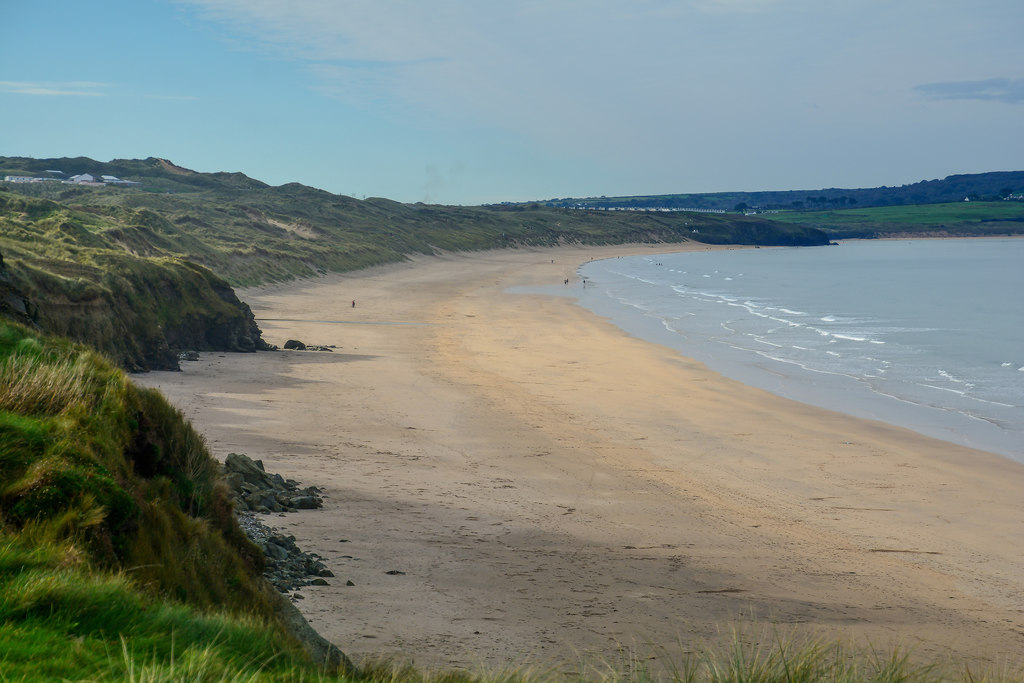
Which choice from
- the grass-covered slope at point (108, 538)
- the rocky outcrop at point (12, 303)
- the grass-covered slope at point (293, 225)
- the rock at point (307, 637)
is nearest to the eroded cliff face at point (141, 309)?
the rocky outcrop at point (12, 303)

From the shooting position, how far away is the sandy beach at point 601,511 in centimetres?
826

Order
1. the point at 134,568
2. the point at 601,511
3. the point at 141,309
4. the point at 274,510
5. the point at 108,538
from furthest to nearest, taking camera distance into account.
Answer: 1. the point at 141,309
2. the point at 601,511
3. the point at 274,510
4. the point at 108,538
5. the point at 134,568

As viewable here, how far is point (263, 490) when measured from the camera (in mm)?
11031

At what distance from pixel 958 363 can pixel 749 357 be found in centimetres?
679

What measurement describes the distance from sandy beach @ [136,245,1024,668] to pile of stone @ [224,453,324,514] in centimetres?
40

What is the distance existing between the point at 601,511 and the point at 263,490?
4.63 m

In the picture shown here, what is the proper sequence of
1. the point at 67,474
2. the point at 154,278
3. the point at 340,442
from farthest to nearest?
1. the point at 154,278
2. the point at 340,442
3. the point at 67,474

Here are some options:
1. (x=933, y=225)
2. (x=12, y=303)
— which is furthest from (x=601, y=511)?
(x=933, y=225)

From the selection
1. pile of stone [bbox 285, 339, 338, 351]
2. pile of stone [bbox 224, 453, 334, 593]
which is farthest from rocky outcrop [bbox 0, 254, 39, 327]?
pile of stone [bbox 285, 339, 338, 351]

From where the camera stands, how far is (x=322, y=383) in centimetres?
2142

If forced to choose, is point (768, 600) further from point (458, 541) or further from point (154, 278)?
point (154, 278)

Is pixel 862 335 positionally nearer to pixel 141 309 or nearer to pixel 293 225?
pixel 141 309

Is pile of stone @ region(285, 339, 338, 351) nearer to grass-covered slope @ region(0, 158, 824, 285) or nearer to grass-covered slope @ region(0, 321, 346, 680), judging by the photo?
grass-covered slope @ region(0, 158, 824, 285)

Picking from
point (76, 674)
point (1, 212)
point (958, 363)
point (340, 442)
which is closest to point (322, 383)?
point (340, 442)
